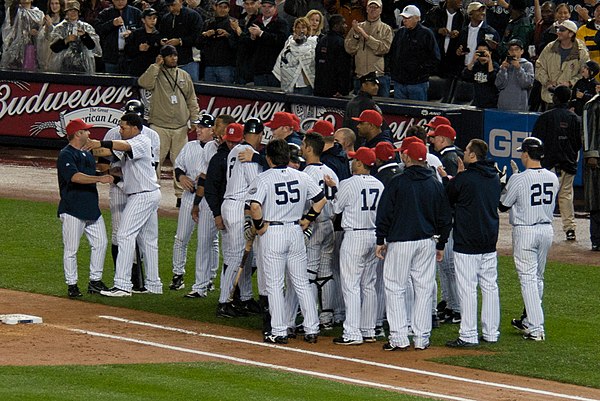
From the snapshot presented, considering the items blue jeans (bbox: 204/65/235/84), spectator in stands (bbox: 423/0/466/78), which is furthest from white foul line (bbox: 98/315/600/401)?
blue jeans (bbox: 204/65/235/84)

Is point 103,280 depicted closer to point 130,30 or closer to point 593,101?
point 593,101

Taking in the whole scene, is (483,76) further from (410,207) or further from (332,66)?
(410,207)

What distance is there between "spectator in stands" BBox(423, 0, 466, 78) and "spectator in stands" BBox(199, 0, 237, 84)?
138 inches

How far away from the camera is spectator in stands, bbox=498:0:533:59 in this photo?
2150 cm

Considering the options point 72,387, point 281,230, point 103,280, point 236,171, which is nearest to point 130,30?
point 103,280

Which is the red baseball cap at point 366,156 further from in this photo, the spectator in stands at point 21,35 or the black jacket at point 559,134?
the spectator in stands at point 21,35

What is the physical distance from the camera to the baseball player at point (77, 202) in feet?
47.7

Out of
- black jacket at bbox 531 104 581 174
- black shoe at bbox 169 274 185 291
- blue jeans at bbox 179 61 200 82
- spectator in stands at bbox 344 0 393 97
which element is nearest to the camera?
black shoe at bbox 169 274 185 291

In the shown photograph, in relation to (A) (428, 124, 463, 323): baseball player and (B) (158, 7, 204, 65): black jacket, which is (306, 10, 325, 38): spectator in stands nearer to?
(B) (158, 7, 204, 65): black jacket

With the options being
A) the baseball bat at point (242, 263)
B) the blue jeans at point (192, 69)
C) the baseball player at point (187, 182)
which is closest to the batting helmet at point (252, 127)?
the baseball bat at point (242, 263)

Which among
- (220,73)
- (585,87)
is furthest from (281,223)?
(220,73)

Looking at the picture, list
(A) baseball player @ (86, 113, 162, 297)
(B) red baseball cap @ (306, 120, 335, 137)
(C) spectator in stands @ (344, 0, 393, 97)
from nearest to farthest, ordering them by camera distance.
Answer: (B) red baseball cap @ (306, 120, 335, 137) → (A) baseball player @ (86, 113, 162, 297) → (C) spectator in stands @ (344, 0, 393, 97)

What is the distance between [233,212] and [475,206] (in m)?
2.76

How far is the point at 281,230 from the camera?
1276cm
